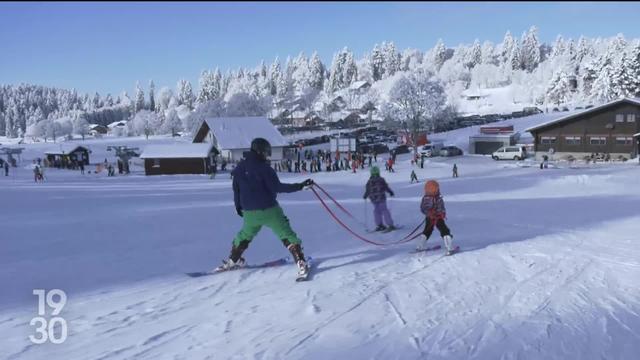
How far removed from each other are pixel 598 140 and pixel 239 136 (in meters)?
31.5

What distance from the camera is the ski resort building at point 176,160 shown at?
38.2 meters

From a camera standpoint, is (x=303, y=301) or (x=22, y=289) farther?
(x=22, y=289)

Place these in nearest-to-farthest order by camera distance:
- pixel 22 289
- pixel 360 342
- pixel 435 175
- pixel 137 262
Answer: pixel 360 342, pixel 22 289, pixel 137 262, pixel 435 175

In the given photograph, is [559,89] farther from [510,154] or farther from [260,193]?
[260,193]

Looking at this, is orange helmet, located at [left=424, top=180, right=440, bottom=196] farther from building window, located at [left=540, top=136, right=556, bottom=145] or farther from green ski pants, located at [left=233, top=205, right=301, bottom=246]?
building window, located at [left=540, top=136, right=556, bottom=145]

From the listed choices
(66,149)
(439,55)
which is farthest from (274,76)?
(66,149)

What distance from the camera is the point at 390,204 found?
1500cm

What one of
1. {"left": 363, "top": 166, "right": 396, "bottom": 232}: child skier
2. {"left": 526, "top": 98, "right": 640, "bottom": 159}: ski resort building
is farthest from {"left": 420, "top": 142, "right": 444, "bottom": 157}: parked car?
{"left": 363, "top": 166, "right": 396, "bottom": 232}: child skier

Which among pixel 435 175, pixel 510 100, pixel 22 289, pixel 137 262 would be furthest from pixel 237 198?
pixel 510 100

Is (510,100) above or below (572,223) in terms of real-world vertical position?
above

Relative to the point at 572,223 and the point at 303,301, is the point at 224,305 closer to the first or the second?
the point at 303,301

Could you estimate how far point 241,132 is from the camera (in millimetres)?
47500

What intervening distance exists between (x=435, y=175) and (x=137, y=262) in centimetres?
2689

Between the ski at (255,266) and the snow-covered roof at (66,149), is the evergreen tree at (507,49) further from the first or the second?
the ski at (255,266)
